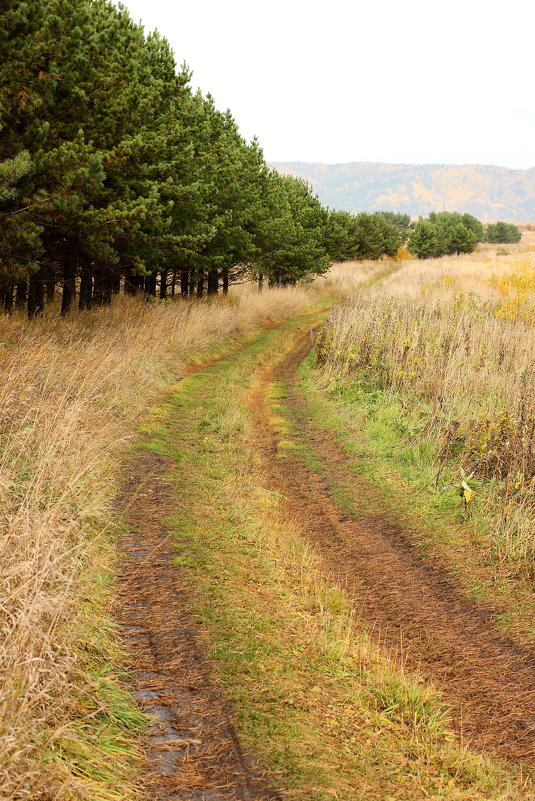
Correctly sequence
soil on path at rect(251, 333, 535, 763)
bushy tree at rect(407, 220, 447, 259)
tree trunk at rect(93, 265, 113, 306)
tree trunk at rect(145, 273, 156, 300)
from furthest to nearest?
bushy tree at rect(407, 220, 447, 259), tree trunk at rect(145, 273, 156, 300), tree trunk at rect(93, 265, 113, 306), soil on path at rect(251, 333, 535, 763)

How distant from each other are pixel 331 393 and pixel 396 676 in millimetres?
8849

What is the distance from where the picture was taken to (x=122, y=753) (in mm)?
3252

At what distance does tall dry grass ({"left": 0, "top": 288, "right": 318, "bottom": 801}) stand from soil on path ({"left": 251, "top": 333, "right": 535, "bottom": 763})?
210 centimetres

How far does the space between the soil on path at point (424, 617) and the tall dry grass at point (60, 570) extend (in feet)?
6.89

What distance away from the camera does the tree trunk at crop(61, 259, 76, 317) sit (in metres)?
14.8

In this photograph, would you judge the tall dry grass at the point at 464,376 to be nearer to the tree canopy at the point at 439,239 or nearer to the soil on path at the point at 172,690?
the soil on path at the point at 172,690

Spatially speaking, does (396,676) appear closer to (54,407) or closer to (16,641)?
(16,641)

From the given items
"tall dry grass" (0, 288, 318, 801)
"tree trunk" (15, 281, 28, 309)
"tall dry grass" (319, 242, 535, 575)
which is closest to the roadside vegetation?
"tall dry grass" (319, 242, 535, 575)

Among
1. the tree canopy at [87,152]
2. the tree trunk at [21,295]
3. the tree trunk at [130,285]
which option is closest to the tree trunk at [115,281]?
the tree canopy at [87,152]

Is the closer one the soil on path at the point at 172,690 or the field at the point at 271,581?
the soil on path at the point at 172,690

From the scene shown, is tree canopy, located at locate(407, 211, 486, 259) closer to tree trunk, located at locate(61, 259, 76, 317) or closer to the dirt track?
tree trunk, located at locate(61, 259, 76, 317)

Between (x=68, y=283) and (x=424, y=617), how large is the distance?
12.8m

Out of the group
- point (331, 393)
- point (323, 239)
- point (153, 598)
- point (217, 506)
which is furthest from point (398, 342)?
point (323, 239)

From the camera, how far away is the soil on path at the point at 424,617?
4094mm
